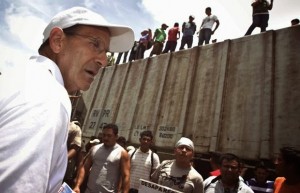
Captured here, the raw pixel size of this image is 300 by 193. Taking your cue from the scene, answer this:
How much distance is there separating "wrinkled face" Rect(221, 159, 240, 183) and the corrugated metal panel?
10.3 ft

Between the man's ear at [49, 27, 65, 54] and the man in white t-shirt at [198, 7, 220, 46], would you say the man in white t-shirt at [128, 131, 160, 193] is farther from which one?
the man in white t-shirt at [198, 7, 220, 46]

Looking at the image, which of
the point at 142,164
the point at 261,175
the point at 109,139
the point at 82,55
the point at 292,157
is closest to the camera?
the point at 82,55

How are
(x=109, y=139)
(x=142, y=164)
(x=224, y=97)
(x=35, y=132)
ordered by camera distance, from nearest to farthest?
1. (x=35, y=132)
2. (x=109, y=139)
3. (x=142, y=164)
4. (x=224, y=97)

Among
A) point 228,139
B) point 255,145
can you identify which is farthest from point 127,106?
point 255,145

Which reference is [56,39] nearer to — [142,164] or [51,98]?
[51,98]

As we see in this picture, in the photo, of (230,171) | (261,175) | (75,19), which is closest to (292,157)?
(230,171)

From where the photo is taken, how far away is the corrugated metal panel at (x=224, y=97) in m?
6.54

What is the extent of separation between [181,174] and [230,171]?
2.31 ft

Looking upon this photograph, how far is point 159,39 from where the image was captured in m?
11.6

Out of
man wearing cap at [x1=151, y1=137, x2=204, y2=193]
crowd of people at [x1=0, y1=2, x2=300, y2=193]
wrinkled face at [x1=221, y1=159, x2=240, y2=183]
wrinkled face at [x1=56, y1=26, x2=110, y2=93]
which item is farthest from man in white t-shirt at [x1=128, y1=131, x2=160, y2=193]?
wrinkled face at [x1=56, y1=26, x2=110, y2=93]

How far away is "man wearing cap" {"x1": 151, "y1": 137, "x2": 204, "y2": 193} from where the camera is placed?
3.44 metres

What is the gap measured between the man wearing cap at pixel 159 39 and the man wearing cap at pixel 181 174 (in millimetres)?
8292

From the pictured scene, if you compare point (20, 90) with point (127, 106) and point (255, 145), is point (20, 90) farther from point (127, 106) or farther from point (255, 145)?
point (127, 106)

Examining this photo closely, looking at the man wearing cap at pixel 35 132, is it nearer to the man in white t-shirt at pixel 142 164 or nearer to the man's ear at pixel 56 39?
the man's ear at pixel 56 39
